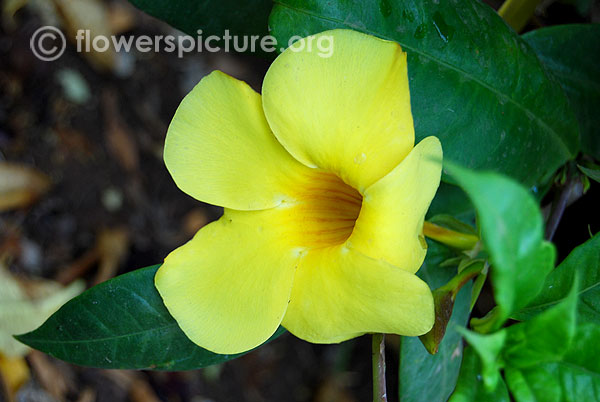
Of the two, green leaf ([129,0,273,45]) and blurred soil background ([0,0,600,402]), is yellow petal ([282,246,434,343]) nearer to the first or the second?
green leaf ([129,0,273,45])

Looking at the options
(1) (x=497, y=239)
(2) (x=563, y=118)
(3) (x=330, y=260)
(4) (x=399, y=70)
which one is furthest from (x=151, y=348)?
(2) (x=563, y=118)

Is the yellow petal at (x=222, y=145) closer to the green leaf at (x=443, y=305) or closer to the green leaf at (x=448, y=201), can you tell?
the green leaf at (x=443, y=305)

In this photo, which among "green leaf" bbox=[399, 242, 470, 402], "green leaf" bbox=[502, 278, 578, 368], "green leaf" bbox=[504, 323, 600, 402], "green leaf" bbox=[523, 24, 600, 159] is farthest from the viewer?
"green leaf" bbox=[523, 24, 600, 159]

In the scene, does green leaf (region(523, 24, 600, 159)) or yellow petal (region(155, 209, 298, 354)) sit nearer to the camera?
yellow petal (region(155, 209, 298, 354))

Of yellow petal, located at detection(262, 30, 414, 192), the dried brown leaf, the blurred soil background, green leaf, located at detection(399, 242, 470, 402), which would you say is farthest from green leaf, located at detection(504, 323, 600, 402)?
the dried brown leaf

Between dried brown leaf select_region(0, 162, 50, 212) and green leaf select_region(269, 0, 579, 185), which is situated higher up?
green leaf select_region(269, 0, 579, 185)

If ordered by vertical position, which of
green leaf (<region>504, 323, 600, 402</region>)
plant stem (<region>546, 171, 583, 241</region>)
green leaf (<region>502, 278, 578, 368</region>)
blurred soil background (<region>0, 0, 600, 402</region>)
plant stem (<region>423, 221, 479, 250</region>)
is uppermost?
green leaf (<region>502, 278, 578, 368</region>)
